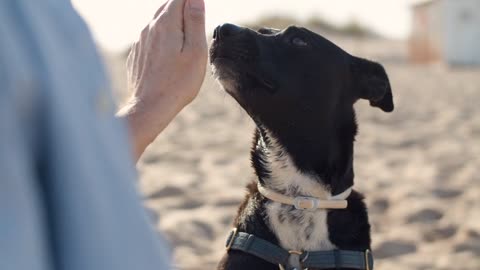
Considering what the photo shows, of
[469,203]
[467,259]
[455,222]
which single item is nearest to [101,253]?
[467,259]

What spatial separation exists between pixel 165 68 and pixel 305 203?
1410 millimetres

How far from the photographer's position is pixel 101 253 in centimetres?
84

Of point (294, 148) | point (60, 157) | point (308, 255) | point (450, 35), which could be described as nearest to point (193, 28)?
point (60, 157)

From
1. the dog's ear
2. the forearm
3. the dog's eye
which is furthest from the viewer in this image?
the dog's ear

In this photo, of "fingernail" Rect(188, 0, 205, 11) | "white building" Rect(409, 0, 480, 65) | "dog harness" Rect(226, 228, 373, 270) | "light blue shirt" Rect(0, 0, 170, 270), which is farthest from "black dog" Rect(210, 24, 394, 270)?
"white building" Rect(409, 0, 480, 65)

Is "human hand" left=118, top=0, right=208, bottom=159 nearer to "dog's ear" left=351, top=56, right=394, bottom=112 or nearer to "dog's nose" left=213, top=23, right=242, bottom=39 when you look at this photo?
"dog's nose" left=213, top=23, right=242, bottom=39

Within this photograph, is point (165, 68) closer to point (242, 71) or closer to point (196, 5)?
point (196, 5)

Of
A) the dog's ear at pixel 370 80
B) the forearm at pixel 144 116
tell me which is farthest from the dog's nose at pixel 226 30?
the forearm at pixel 144 116

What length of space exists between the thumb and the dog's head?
1.32 meters

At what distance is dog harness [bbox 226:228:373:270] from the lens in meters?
3.08

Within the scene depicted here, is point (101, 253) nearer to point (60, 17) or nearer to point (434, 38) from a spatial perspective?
point (60, 17)

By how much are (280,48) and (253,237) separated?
2.38ft

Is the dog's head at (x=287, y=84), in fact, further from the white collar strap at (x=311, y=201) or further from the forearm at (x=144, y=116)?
the forearm at (x=144, y=116)

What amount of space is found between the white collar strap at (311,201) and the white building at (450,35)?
2425cm
